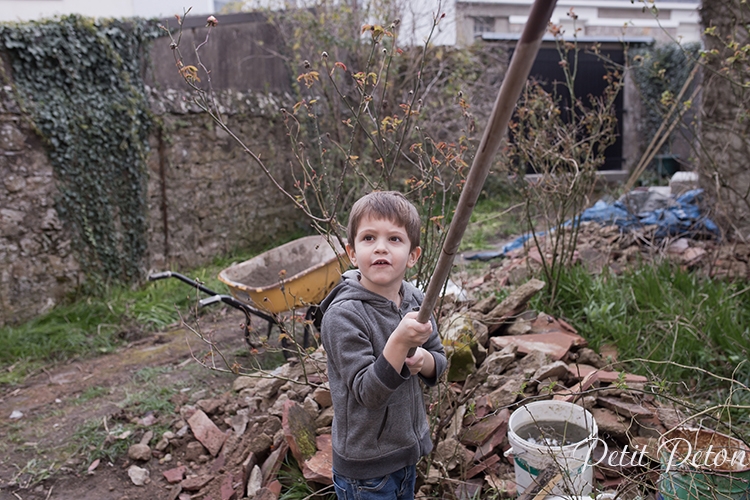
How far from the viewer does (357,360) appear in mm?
1749

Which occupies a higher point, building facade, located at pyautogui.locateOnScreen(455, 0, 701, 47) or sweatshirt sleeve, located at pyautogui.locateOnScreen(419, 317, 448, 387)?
building facade, located at pyautogui.locateOnScreen(455, 0, 701, 47)

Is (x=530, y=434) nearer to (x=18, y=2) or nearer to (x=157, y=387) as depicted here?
(x=157, y=387)

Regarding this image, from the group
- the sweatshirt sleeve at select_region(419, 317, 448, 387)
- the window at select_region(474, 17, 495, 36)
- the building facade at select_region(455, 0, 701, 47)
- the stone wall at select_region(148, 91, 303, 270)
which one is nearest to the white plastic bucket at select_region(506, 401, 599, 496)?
the sweatshirt sleeve at select_region(419, 317, 448, 387)

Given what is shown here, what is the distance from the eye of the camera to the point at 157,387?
4488 millimetres

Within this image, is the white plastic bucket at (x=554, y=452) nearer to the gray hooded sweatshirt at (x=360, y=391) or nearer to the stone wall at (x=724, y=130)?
the gray hooded sweatshirt at (x=360, y=391)

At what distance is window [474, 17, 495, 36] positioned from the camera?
12.2 m

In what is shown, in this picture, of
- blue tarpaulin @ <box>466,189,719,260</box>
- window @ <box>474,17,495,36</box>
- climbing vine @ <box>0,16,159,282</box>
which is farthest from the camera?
window @ <box>474,17,495,36</box>

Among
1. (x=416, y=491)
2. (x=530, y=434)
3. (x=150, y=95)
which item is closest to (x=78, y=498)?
(x=416, y=491)

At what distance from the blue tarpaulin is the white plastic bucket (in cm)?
318

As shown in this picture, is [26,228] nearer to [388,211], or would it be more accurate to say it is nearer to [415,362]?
[388,211]

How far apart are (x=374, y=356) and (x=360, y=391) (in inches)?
5.4

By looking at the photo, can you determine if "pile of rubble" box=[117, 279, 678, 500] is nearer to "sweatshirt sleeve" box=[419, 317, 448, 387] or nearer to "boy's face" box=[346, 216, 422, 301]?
"sweatshirt sleeve" box=[419, 317, 448, 387]

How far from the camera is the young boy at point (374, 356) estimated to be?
1.78 m

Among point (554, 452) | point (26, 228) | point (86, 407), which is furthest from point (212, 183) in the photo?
point (554, 452)
